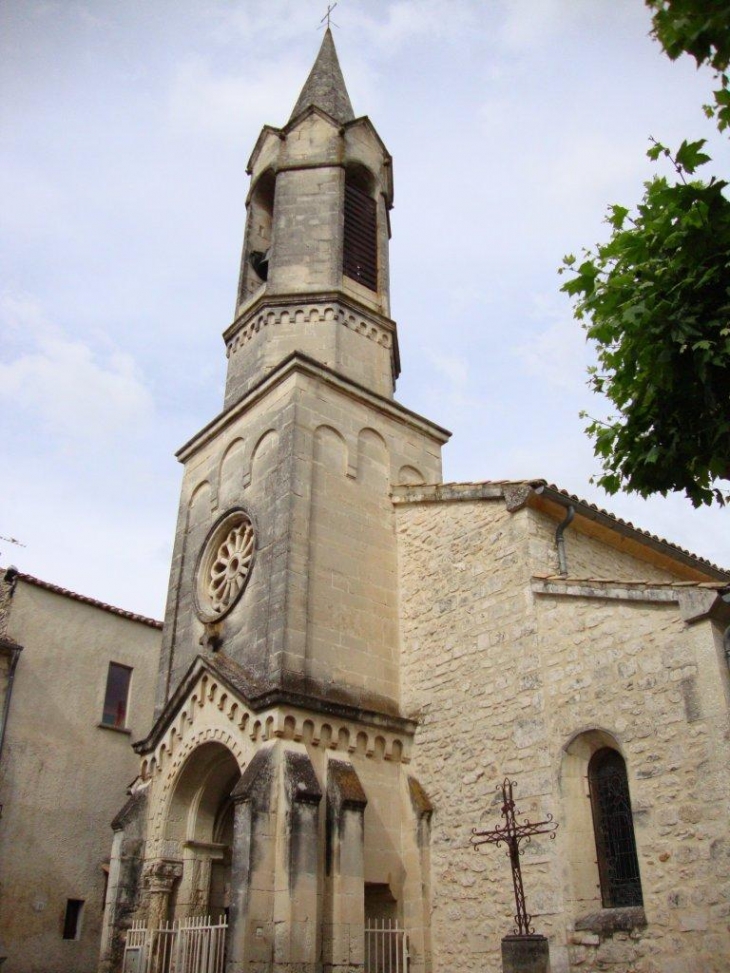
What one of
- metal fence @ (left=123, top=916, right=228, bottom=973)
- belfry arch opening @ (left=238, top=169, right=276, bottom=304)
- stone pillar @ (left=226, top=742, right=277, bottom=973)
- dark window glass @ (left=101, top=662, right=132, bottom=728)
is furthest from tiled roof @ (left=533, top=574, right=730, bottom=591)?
dark window glass @ (left=101, top=662, right=132, bottom=728)

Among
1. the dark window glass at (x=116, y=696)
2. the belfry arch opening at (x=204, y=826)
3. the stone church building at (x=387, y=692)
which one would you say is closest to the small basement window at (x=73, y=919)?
the dark window glass at (x=116, y=696)

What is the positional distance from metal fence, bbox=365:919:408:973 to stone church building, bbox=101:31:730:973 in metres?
0.13

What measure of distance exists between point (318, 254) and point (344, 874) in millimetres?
12065

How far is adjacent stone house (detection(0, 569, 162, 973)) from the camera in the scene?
1650cm

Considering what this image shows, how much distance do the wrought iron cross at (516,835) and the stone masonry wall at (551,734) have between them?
15 centimetres

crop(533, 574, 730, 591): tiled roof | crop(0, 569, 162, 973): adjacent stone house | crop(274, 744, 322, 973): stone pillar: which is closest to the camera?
crop(533, 574, 730, 591): tiled roof

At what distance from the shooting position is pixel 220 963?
11.0m

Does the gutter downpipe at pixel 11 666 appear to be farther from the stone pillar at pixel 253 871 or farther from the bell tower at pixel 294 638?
Answer: the stone pillar at pixel 253 871

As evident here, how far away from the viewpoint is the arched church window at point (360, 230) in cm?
1841

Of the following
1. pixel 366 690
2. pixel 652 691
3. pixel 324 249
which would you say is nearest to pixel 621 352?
pixel 652 691

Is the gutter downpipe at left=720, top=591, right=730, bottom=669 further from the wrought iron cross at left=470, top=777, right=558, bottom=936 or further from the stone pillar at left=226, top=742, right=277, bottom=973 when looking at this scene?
the stone pillar at left=226, top=742, right=277, bottom=973

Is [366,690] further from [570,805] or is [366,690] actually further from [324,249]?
[324,249]

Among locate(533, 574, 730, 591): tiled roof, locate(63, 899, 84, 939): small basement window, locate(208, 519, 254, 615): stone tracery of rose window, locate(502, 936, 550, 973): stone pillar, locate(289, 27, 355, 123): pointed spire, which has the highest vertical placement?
locate(289, 27, 355, 123): pointed spire

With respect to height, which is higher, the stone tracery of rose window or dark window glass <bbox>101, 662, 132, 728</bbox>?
the stone tracery of rose window
